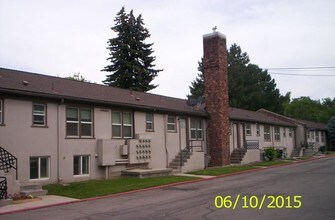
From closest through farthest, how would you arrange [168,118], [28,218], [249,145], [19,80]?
[28,218] → [19,80] → [168,118] → [249,145]

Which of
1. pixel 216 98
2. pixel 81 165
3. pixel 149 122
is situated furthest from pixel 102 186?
pixel 216 98

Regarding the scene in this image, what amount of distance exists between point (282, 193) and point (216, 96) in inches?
629

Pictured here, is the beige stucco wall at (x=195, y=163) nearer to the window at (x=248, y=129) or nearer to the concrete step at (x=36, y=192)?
the window at (x=248, y=129)

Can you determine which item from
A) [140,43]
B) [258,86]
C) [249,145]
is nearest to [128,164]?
[249,145]

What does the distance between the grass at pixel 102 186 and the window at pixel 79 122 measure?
8.25ft

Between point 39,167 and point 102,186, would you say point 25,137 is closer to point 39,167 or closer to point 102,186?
point 39,167

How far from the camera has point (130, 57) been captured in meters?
49.2

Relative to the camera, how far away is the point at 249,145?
A: 1441 inches

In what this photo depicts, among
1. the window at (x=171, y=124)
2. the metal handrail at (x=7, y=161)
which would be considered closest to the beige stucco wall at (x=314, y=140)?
the window at (x=171, y=124)

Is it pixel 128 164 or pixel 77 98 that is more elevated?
pixel 77 98

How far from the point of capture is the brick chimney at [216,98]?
30.1 metres

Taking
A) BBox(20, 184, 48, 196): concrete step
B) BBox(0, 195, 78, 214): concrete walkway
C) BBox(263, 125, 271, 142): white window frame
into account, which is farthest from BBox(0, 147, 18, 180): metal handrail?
BBox(263, 125, 271, 142): white window frame

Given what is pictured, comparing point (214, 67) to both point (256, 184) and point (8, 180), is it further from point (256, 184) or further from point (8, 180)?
point (8, 180)

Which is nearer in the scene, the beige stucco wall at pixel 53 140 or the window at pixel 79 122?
the beige stucco wall at pixel 53 140
